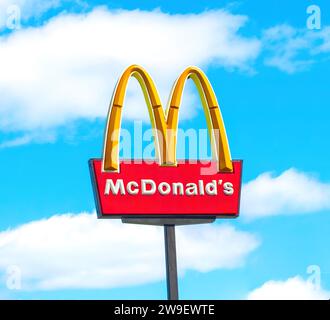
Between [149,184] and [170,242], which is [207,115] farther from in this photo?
[170,242]

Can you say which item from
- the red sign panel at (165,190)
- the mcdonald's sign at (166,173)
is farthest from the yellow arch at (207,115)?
the red sign panel at (165,190)

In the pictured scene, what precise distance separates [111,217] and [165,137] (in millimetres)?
2959

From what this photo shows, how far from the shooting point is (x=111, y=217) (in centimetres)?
2248

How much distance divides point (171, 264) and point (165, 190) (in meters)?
2.30

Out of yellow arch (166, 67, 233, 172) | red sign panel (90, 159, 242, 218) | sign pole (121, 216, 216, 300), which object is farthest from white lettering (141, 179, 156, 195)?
yellow arch (166, 67, 233, 172)

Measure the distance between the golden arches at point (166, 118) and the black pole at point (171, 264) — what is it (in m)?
2.16

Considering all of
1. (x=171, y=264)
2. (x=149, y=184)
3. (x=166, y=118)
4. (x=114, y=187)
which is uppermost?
(x=166, y=118)

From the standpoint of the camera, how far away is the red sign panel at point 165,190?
73.8 ft

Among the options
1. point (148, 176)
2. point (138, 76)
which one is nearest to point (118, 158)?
point (148, 176)

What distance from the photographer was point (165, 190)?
2297cm

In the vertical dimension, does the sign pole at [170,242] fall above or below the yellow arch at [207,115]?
below

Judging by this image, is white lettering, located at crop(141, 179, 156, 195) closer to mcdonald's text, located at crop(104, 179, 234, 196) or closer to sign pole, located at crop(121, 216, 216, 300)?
mcdonald's text, located at crop(104, 179, 234, 196)

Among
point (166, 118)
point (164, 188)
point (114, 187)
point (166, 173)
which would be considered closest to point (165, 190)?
point (164, 188)

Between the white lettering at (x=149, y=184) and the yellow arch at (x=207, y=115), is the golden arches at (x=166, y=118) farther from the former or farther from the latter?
the white lettering at (x=149, y=184)
